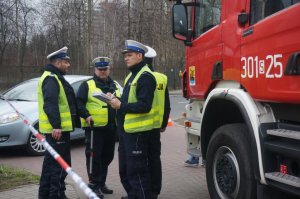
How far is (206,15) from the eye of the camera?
5629mm

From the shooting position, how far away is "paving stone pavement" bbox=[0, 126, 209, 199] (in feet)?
20.0

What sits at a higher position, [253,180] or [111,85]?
[111,85]

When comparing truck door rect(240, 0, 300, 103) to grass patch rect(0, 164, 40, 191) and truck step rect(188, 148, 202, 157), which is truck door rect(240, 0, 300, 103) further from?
grass patch rect(0, 164, 40, 191)

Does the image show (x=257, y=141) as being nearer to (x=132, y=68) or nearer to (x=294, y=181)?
(x=294, y=181)

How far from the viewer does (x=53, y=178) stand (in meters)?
5.45

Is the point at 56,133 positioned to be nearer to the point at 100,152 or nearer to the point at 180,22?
the point at 100,152

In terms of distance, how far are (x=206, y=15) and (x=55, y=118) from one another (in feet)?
7.18

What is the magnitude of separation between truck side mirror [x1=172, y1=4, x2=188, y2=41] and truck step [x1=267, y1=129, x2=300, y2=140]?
2.18 m

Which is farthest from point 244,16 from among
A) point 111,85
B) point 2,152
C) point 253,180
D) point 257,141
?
point 2,152

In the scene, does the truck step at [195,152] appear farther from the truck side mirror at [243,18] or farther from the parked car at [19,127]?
the parked car at [19,127]

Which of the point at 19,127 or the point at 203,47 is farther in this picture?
the point at 19,127

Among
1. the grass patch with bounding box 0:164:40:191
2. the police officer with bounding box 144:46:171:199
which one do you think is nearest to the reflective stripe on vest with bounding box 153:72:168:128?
the police officer with bounding box 144:46:171:199

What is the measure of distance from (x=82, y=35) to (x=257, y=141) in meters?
49.2

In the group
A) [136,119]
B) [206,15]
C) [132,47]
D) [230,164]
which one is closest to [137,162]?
[136,119]
